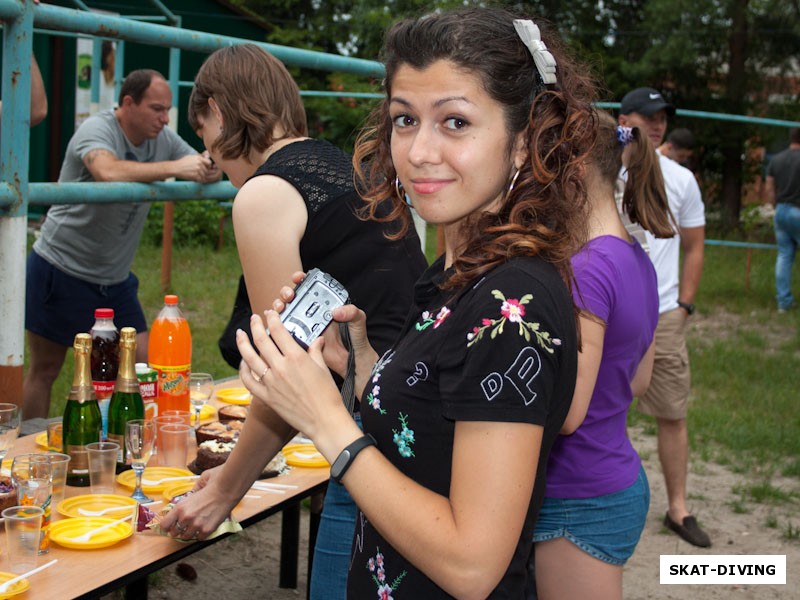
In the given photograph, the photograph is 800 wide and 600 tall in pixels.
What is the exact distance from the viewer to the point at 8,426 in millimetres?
2344

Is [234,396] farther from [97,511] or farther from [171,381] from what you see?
[97,511]

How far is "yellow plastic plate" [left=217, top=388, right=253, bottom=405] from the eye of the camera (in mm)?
3188

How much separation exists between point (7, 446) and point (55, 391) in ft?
12.5

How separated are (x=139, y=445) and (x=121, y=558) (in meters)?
0.40

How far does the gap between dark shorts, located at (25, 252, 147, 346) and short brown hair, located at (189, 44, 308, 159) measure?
2.14 metres

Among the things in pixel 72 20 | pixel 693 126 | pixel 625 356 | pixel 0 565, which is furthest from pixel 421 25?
pixel 693 126

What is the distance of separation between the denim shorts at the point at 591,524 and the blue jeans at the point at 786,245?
8.74 meters

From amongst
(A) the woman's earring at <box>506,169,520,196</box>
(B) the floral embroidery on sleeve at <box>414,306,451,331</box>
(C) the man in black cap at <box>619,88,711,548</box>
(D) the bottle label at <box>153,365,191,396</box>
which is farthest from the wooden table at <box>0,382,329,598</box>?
(C) the man in black cap at <box>619,88,711,548</box>

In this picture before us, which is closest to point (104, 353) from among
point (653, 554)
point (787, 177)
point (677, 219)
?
point (653, 554)

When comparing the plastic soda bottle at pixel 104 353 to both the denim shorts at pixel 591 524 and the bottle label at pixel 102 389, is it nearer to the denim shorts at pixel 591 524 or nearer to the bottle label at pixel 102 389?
the bottle label at pixel 102 389

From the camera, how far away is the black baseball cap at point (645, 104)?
5138 millimetres

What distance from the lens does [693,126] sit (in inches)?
688

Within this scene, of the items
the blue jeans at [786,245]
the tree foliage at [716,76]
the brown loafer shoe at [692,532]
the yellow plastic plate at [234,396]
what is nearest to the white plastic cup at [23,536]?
the yellow plastic plate at [234,396]

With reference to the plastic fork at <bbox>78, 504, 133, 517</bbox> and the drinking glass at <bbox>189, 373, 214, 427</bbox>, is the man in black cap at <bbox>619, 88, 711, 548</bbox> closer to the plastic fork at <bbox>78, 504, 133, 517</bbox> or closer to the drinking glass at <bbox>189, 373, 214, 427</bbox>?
the drinking glass at <bbox>189, 373, 214, 427</bbox>
